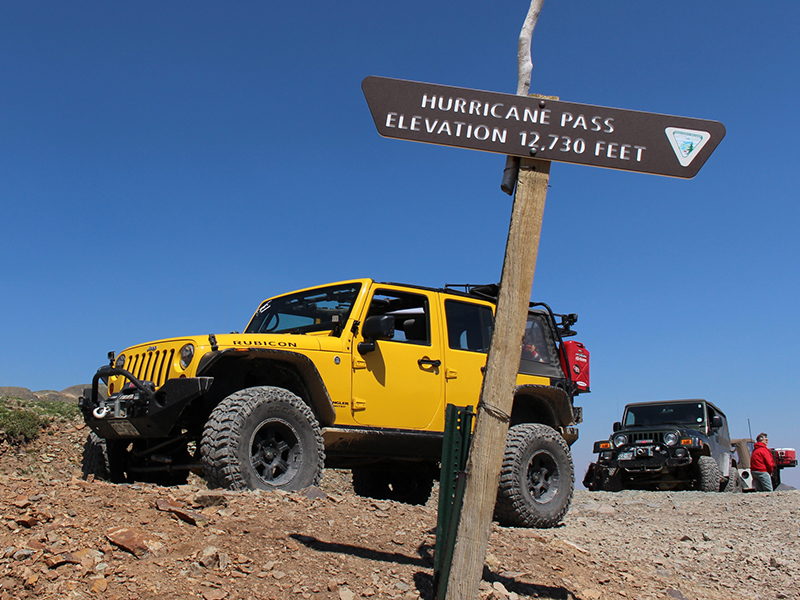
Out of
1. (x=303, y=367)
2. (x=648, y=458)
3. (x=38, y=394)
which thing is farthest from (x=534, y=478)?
(x=38, y=394)

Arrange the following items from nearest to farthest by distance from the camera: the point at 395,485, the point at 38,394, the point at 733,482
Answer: the point at 395,485 → the point at 733,482 → the point at 38,394

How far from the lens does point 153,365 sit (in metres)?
5.65

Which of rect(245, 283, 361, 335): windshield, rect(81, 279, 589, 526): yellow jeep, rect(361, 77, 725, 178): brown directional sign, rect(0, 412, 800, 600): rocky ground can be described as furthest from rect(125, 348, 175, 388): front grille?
rect(361, 77, 725, 178): brown directional sign

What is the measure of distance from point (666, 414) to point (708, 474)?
2363 millimetres

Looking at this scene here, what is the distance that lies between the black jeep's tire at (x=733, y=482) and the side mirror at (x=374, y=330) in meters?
11.6

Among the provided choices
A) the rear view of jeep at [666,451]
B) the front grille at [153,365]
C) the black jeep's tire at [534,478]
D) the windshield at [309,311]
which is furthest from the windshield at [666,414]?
the front grille at [153,365]

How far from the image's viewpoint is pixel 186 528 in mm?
3877

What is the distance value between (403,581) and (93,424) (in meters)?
3.25

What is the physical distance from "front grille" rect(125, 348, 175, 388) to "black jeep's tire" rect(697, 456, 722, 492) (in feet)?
36.5

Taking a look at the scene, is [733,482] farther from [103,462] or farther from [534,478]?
[103,462]

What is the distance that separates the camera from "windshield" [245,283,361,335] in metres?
6.27

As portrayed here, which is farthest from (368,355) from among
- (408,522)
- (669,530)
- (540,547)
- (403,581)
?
(669,530)

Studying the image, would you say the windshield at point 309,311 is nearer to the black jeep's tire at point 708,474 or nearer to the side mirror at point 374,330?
the side mirror at point 374,330

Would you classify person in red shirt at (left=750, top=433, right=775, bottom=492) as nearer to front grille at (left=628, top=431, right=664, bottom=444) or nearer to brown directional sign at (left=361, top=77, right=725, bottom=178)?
front grille at (left=628, top=431, right=664, bottom=444)
